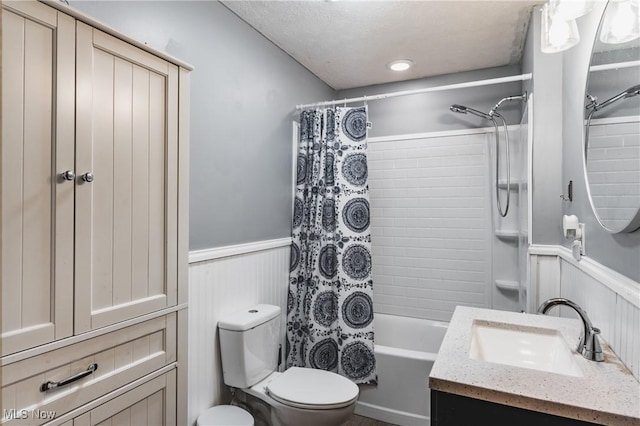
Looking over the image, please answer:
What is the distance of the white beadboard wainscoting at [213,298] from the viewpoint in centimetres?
177

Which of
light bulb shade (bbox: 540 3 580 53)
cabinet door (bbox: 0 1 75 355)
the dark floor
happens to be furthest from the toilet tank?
light bulb shade (bbox: 540 3 580 53)

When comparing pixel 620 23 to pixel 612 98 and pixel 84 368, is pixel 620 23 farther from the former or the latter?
pixel 84 368

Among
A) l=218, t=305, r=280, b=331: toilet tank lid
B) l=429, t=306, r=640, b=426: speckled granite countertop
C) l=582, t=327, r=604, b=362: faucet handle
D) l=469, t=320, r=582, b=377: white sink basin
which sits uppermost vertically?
l=582, t=327, r=604, b=362: faucet handle

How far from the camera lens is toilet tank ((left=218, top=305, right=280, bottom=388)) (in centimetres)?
187

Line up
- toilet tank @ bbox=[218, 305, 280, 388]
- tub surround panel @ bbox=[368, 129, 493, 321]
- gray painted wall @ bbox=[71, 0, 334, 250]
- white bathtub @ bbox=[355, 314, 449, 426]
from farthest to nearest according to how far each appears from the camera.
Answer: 1. tub surround panel @ bbox=[368, 129, 493, 321]
2. white bathtub @ bbox=[355, 314, 449, 426]
3. toilet tank @ bbox=[218, 305, 280, 388]
4. gray painted wall @ bbox=[71, 0, 334, 250]

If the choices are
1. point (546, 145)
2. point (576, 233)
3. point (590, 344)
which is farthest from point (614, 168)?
point (546, 145)

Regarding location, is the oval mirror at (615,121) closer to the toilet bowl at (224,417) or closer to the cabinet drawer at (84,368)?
the cabinet drawer at (84,368)

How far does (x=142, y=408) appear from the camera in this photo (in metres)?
1.23

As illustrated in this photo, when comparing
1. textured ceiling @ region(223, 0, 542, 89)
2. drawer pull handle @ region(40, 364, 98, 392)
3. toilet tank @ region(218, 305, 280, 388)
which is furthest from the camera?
textured ceiling @ region(223, 0, 542, 89)

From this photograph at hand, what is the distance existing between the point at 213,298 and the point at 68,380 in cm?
90

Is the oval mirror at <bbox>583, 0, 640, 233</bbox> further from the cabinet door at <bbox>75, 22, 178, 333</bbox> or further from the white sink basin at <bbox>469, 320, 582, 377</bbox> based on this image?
the cabinet door at <bbox>75, 22, 178, 333</bbox>

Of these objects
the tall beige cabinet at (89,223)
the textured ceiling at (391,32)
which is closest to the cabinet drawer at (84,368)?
the tall beige cabinet at (89,223)

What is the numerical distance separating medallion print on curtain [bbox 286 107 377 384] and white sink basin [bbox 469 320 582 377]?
1.09 metres

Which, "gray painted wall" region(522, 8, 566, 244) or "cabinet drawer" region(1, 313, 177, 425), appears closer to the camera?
"cabinet drawer" region(1, 313, 177, 425)
